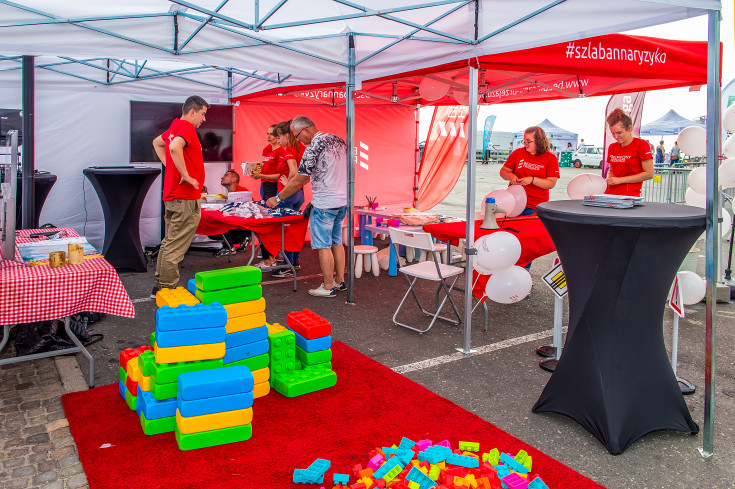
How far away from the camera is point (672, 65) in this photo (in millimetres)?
4891

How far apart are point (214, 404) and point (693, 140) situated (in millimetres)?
5092

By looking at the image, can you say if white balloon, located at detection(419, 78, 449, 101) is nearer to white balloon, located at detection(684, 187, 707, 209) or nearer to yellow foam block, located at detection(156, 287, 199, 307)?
white balloon, located at detection(684, 187, 707, 209)

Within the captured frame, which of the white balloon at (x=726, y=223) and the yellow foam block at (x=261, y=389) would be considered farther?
the white balloon at (x=726, y=223)

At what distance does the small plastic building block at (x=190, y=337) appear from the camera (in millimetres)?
2889

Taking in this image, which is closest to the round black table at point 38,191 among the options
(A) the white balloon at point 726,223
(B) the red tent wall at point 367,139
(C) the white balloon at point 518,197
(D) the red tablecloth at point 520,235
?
(B) the red tent wall at point 367,139

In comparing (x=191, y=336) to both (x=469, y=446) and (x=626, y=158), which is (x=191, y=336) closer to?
(x=469, y=446)

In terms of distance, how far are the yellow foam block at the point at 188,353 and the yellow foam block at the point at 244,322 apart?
0.23 metres

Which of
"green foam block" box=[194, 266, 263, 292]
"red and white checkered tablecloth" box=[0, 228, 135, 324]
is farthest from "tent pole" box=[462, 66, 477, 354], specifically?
"red and white checkered tablecloth" box=[0, 228, 135, 324]

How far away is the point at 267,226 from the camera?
19.5ft

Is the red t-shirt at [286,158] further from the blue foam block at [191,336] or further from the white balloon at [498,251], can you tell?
the blue foam block at [191,336]

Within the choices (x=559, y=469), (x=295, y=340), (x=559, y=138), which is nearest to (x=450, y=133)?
(x=295, y=340)

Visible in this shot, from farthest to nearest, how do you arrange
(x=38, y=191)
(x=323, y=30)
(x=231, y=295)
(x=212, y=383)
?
(x=38, y=191) < (x=323, y=30) < (x=231, y=295) < (x=212, y=383)

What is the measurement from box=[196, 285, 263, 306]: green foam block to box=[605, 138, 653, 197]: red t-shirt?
3.60m

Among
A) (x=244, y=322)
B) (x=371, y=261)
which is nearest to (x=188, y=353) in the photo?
(x=244, y=322)
